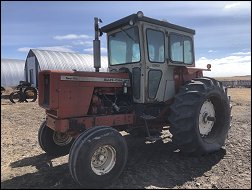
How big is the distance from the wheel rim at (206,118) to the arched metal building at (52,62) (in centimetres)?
2496

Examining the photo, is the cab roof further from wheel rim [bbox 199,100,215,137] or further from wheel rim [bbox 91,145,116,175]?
wheel rim [bbox 91,145,116,175]

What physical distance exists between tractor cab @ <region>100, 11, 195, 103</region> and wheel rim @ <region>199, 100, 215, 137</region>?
0.81 metres

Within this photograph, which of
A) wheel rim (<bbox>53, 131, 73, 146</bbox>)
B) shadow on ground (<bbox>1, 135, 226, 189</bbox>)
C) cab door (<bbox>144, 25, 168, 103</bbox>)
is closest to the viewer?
shadow on ground (<bbox>1, 135, 226, 189</bbox>)

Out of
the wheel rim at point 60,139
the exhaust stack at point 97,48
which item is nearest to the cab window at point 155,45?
the exhaust stack at point 97,48

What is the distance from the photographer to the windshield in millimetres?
6617

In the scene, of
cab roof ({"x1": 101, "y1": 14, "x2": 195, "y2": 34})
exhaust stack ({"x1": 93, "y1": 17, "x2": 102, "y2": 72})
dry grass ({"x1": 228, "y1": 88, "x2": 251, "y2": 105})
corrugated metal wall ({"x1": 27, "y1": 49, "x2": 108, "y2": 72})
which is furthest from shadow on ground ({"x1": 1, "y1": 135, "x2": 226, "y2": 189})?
corrugated metal wall ({"x1": 27, "y1": 49, "x2": 108, "y2": 72})

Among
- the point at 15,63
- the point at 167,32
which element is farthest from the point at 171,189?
the point at 15,63

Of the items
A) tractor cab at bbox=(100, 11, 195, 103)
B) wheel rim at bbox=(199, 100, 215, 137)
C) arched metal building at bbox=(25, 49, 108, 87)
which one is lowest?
wheel rim at bbox=(199, 100, 215, 137)

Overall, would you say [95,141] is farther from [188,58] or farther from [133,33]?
[188,58]

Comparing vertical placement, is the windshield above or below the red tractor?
above

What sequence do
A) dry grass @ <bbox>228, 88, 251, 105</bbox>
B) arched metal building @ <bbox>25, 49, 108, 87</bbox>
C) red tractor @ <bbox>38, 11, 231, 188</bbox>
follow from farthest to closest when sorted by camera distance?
arched metal building @ <bbox>25, 49, 108, 87</bbox> < dry grass @ <bbox>228, 88, 251, 105</bbox> < red tractor @ <bbox>38, 11, 231, 188</bbox>

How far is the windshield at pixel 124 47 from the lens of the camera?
21.7ft

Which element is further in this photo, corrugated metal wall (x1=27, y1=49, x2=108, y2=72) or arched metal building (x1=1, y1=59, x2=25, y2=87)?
arched metal building (x1=1, y1=59, x2=25, y2=87)

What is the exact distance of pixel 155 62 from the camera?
6664 mm
